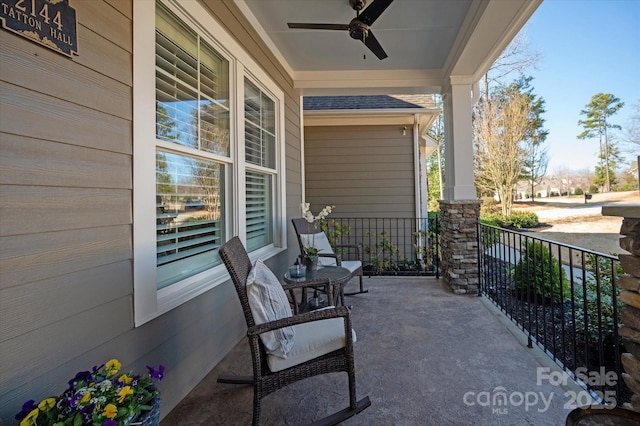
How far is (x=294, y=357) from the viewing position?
64.5 inches

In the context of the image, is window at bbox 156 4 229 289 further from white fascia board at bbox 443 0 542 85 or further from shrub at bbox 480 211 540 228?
shrub at bbox 480 211 540 228

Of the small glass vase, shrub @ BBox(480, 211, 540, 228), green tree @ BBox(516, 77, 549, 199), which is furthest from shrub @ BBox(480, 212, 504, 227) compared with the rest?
the small glass vase

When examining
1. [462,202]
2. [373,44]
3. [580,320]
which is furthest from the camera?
[462,202]

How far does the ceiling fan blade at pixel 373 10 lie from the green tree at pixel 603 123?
45.8ft

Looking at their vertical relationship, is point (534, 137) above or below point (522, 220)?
above

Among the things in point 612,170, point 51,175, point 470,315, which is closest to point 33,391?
point 51,175

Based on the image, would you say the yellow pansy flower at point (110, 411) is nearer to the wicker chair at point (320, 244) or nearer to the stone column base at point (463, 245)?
the wicker chair at point (320, 244)

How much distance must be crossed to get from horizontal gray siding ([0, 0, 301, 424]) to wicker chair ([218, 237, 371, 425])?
0.52m

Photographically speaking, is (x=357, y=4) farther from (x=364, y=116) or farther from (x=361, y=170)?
(x=361, y=170)

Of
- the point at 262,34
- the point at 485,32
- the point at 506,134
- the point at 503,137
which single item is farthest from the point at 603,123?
the point at 262,34

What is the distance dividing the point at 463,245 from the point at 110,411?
404 cm

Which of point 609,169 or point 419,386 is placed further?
point 609,169

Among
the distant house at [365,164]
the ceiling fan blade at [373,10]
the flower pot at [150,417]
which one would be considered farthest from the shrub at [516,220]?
the flower pot at [150,417]

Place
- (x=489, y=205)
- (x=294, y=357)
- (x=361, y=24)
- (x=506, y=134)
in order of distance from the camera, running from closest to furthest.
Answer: (x=294, y=357) < (x=361, y=24) < (x=506, y=134) < (x=489, y=205)
